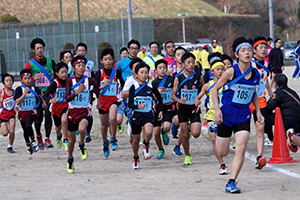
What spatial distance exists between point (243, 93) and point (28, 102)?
16.4 ft

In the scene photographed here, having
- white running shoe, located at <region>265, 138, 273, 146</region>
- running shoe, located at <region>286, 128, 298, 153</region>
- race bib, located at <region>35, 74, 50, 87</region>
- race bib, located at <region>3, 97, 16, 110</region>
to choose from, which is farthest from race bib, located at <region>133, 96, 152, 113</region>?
race bib, located at <region>3, 97, 16, 110</region>

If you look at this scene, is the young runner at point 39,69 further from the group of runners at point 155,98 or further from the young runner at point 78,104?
the young runner at point 78,104

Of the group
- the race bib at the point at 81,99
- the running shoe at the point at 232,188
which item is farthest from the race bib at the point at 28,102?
the running shoe at the point at 232,188

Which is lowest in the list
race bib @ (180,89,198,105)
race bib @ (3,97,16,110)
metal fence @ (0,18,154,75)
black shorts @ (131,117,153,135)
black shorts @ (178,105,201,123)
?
black shorts @ (131,117,153,135)

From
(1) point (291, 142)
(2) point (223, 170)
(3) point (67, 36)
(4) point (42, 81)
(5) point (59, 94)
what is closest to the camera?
(2) point (223, 170)

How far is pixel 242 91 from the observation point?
5.91 meters

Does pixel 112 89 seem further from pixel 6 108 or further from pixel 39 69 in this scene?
pixel 6 108

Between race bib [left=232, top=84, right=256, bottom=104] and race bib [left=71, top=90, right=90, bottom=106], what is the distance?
2855 mm

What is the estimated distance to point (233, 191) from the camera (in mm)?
5652

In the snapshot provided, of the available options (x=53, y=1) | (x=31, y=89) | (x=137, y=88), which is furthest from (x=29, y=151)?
(x=53, y=1)

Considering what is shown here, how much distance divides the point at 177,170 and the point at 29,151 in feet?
11.1

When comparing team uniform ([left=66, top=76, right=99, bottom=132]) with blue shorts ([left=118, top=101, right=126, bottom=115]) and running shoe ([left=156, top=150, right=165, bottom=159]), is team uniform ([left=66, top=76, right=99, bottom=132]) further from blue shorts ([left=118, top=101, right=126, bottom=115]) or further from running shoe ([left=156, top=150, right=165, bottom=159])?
blue shorts ([left=118, top=101, right=126, bottom=115])

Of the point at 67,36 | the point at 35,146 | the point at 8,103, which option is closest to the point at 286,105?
the point at 35,146

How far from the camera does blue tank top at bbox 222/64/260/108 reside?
5.91 metres
